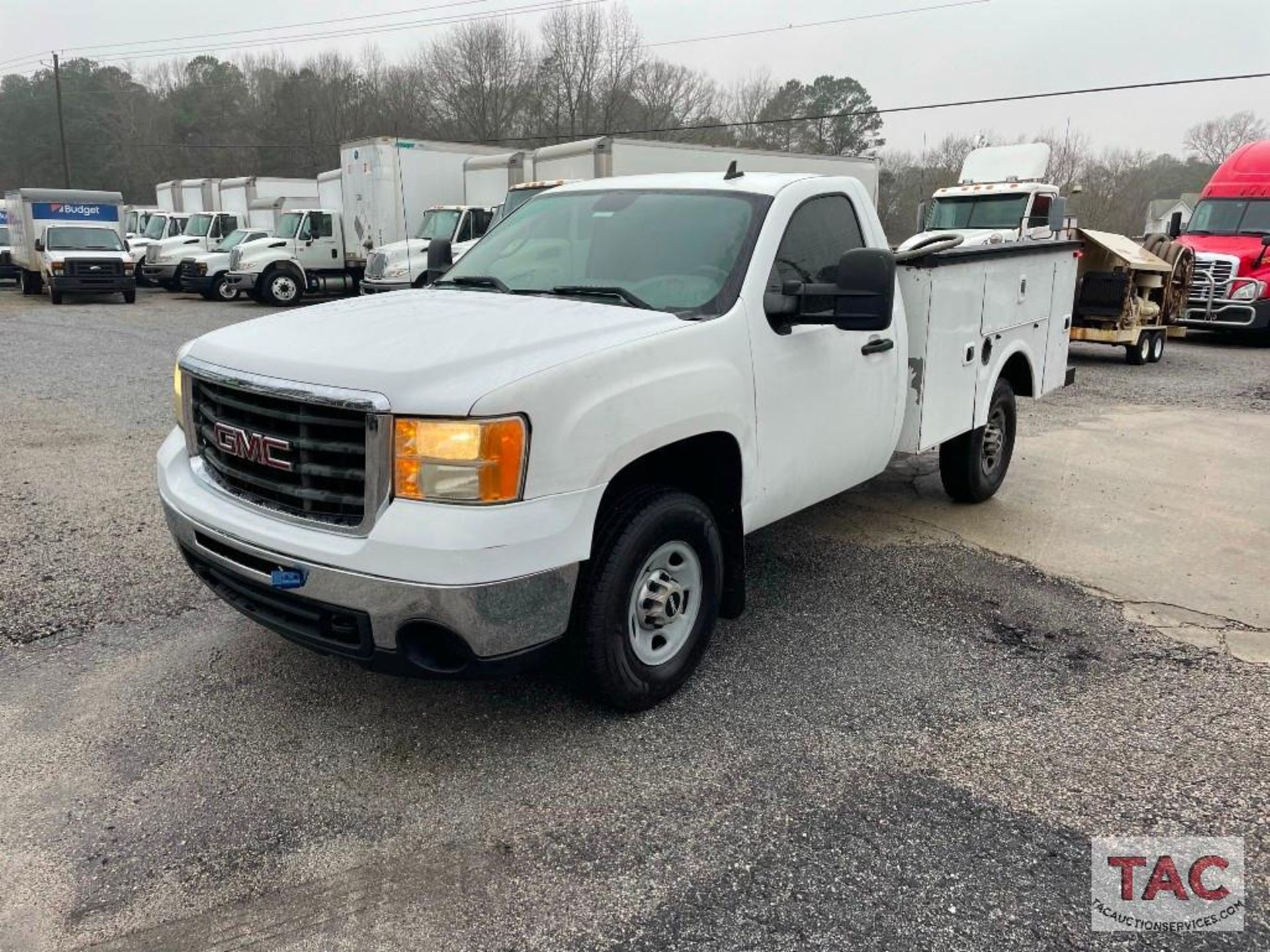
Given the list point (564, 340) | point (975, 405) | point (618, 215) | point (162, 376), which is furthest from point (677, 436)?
point (162, 376)

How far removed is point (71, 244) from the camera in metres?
22.7

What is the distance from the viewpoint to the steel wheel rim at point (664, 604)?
334 centimetres

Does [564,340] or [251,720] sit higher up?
[564,340]

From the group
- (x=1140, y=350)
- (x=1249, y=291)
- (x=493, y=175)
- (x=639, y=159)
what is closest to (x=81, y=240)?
(x=493, y=175)

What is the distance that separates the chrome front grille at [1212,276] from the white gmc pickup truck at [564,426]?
14.4m

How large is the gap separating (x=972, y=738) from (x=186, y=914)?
2.60 meters

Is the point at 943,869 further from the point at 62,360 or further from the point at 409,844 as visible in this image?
the point at 62,360

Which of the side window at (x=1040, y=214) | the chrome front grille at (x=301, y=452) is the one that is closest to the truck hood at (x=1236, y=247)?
the side window at (x=1040, y=214)

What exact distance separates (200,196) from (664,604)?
39.1 m

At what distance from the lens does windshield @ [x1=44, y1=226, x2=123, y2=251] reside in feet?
74.0

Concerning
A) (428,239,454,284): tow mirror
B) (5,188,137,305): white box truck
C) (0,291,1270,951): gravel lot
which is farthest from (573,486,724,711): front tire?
(5,188,137,305): white box truck

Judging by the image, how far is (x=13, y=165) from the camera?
64.5 m

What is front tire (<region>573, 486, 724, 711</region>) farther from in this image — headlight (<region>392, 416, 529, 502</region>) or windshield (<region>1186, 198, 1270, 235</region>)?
windshield (<region>1186, 198, 1270, 235</region>)

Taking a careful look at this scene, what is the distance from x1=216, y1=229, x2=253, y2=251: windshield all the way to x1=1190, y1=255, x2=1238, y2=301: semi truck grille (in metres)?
22.0
